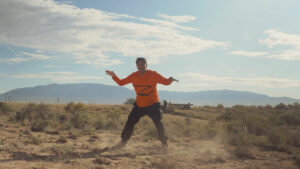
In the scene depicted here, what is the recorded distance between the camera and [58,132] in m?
8.61

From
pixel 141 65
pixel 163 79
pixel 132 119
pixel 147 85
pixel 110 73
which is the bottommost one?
pixel 132 119

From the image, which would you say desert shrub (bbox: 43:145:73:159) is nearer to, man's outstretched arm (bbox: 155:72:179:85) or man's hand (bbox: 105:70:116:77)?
man's hand (bbox: 105:70:116:77)

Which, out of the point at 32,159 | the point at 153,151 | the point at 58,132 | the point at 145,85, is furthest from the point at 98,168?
the point at 58,132

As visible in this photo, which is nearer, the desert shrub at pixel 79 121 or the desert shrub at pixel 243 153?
the desert shrub at pixel 243 153

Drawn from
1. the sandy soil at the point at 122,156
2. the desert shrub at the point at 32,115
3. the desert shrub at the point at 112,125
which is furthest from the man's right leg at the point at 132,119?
Result: the desert shrub at the point at 32,115

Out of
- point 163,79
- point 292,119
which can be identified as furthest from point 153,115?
point 292,119

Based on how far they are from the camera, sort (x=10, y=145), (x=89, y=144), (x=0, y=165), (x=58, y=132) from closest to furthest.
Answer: (x=0, y=165) → (x=10, y=145) → (x=89, y=144) → (x=58, y=132)

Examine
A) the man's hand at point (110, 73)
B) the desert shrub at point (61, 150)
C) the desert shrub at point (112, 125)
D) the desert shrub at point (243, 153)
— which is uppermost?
the man's hand at point (110, 73)

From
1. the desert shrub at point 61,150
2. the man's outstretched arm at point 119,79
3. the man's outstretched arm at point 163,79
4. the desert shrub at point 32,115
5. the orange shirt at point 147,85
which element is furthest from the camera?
the desert shrub at point 32,115

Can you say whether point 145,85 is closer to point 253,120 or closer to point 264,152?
point 264,152

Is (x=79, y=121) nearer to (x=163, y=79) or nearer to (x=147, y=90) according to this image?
(x=147, y=90)

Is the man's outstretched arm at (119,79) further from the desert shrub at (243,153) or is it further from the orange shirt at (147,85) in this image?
the desert shrub at (243,153)

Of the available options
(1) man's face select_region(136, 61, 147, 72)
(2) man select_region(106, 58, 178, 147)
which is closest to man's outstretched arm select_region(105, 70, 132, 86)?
(2) man select_region(106, 58, 178, 147)

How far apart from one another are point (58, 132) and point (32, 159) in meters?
3.41
